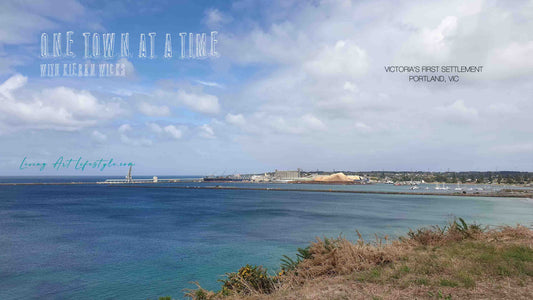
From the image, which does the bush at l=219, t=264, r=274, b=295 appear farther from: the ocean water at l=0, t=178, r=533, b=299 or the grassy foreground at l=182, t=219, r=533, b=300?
the ocean water at l=0, t=178, r=533, b=299

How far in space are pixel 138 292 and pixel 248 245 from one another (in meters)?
10.5

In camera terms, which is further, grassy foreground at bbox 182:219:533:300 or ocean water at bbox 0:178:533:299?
ocean water at bbox 0:178:533:299

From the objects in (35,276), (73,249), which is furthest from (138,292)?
(73,249)

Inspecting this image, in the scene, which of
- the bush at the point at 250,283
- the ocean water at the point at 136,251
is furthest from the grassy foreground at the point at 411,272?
the ocean water at the point at 136,251

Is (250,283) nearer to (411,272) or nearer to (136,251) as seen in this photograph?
(411,272)

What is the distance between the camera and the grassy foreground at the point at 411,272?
6492mm

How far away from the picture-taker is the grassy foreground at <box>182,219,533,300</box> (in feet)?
21.3

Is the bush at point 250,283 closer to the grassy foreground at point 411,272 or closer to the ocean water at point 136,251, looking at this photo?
the grassy foreground at point 411,272

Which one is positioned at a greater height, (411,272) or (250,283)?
(411,272)

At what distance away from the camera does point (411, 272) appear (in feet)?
24.9

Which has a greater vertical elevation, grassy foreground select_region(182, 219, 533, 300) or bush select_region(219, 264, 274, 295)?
grassy foreground select_region(182, 219, 533, 300)

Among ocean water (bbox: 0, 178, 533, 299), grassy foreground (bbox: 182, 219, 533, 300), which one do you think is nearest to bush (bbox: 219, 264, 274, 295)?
grassy foreground (bbox: 182, 219, 533, 300)

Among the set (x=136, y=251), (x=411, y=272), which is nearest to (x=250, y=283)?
(x=411, y=272)

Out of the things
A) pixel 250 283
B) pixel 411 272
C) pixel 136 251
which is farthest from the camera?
pixel 136 251
